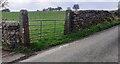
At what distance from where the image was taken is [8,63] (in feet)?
28.6

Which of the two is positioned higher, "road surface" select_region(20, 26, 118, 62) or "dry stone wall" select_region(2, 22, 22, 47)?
"dry stone wall" select_region(2, 22, 22, 47)

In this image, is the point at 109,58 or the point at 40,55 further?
the point at 40,55

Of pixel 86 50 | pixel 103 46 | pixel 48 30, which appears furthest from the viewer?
pixel 48 30

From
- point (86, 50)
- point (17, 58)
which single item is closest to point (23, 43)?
point (17, 58)

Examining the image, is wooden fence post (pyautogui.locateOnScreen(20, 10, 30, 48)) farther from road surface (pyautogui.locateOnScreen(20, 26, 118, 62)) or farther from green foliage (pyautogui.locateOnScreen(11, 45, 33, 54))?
road surface (pyautogui.locateOnScreen(20, 26, 118, 62))

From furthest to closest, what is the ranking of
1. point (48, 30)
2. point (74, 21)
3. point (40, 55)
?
point (74, 21), point (48, 30), point (40, 55)

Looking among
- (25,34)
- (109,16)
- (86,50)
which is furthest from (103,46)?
(109,16)

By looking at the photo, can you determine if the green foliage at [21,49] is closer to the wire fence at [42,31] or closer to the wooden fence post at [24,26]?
the wooden fence post at [24,26]

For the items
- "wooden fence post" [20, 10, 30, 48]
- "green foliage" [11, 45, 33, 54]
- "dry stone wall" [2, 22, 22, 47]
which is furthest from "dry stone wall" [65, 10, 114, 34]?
"green foliage" [11, 45, 33, 54]

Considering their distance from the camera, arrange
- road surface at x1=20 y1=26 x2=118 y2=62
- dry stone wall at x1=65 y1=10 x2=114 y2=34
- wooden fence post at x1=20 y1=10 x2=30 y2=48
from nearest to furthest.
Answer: road surface at x1=20 y1=26 x2=118 y2=62 → wooden fence post at x1=20 y1=10 x2=30 y2=48 → dry stone wall at x1=65 y1=10 x2=114 y2=34

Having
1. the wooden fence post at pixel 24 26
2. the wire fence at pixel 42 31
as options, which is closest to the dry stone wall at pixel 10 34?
the wooden fence post at pixel 24 26

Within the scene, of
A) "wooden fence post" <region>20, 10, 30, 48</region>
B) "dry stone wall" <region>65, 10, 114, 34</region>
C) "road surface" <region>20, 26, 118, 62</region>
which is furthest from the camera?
"dry stone wall" <region>65, 10, 114, 34</region>

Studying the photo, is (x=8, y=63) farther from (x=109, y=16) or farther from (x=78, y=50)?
(x=109, y=16)

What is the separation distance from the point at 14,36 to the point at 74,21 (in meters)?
5.59
